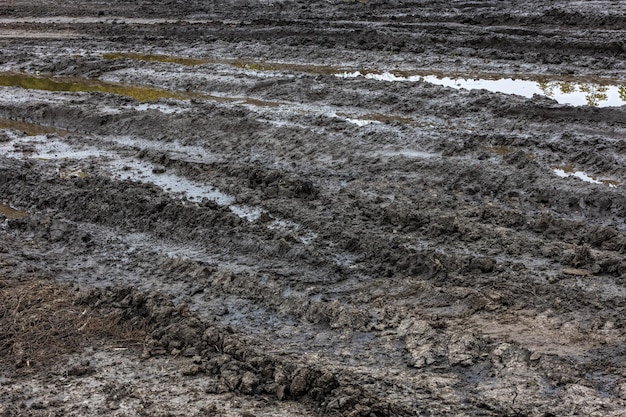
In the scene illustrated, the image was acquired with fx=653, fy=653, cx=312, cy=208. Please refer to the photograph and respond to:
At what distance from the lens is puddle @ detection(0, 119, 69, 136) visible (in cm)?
1377

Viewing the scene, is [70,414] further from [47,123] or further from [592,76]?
[592,76]

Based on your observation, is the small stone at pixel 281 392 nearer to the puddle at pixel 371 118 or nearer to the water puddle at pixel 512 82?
the puddle at pixel 371 118

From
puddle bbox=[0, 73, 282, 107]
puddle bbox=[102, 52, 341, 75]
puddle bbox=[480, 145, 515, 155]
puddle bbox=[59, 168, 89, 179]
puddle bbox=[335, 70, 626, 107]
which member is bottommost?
puddle bbox=[59, 168, 89, 179]

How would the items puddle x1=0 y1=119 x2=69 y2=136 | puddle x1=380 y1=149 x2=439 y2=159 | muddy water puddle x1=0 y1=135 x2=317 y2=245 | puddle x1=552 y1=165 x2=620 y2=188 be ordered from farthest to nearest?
puddle x1=0 y1=119 x2=69 y2=136 < puddle x1=380 y1=149 x2=439 y2=159 < puddle x1=552 y1=165 x2=620 y2=188 < muddy water puddle x1=0 y1=135 x2=317 y2=245

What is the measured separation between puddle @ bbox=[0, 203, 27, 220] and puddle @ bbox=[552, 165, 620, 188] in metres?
8.02

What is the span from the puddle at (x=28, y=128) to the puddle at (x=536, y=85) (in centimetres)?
641

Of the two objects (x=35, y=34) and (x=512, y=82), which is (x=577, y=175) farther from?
(x=35, y=34)

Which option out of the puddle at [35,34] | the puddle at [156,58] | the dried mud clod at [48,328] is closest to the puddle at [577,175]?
the dried mud clod at [48,328]

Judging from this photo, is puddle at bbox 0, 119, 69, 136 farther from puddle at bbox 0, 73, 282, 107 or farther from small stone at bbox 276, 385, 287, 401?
small stone at bbox 276, 385, 287, 401

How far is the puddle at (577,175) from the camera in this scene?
9278 mm

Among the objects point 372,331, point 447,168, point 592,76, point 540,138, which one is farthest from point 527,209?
point 592,76

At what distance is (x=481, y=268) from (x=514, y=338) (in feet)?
4.29

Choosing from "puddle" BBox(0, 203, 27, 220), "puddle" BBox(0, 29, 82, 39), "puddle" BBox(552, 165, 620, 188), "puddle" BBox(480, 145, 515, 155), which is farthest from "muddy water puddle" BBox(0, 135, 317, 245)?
"puddle" BBox(0, 29, 82, 39)

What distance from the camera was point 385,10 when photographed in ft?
71.3
